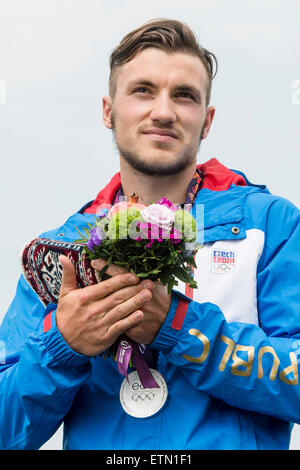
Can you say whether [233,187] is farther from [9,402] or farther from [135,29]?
[9,402]

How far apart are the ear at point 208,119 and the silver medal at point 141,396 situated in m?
1.84

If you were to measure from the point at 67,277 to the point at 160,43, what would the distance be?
1.92 meters

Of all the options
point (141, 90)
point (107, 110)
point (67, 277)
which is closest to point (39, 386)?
point (67, 277)

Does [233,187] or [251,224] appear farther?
[233,187]

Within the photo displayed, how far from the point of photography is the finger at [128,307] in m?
3.00

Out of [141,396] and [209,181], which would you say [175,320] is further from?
[209,181]

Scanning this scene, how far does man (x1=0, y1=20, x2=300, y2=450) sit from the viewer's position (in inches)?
126

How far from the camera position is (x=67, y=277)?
3199 millimetres

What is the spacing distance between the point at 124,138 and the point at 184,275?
4.99 ft

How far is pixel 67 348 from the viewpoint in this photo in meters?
3.24

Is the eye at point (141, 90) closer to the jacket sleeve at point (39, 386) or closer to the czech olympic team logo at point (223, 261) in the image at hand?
the czech olympic team logo at point (223, 261)

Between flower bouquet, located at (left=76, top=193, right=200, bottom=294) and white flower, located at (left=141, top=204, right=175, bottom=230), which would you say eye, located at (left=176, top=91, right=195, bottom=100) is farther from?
white flower, located at (left=141, top=204, right=175, bottom=230)

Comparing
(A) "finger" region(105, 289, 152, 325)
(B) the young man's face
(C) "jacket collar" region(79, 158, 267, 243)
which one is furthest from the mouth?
(A) "finger" region(105, 289, 152, 325)
